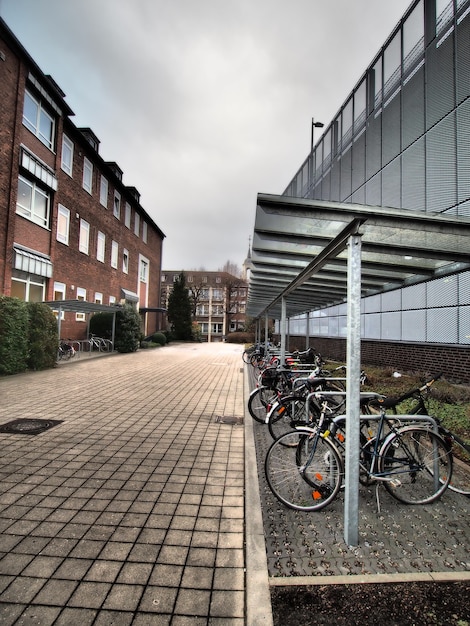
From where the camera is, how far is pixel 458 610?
1.95 meters

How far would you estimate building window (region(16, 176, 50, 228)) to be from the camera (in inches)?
560

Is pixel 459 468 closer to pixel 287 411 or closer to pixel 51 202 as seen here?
pixel 287 411

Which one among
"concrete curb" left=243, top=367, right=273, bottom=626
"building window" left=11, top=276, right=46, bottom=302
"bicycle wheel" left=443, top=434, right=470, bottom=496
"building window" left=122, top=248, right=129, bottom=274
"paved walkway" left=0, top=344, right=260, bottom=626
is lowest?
"paved walkway" left=0, top=344, right=260, bottom=626

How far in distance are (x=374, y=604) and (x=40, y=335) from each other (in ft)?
38.3

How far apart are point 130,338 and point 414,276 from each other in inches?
673

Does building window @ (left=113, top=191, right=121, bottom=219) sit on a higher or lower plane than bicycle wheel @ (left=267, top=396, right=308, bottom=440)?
higher

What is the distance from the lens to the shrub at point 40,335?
10.8 m

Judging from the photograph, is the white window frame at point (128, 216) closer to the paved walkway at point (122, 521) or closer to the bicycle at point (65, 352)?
the bicycle at point (65, 352)

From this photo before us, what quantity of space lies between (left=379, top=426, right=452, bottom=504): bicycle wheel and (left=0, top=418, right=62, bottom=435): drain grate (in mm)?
4669

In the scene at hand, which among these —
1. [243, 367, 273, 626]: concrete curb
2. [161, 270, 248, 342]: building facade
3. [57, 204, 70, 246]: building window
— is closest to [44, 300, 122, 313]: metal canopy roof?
[57, 204, 70, 246]: building window

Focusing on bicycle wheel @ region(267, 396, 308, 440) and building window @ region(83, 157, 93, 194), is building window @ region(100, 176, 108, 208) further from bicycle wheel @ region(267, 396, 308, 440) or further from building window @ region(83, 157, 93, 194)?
bicycle wheel @ region(267, 396, 308, 440)

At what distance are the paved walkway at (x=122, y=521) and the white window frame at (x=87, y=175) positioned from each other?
17493 millimetres

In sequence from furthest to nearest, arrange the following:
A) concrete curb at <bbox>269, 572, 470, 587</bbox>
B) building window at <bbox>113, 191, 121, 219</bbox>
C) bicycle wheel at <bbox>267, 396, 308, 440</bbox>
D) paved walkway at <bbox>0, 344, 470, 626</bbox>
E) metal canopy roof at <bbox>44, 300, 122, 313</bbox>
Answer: building window at <bbox>113, 191, 121, 219</bbox>, metal canopy roof at <bbox>44, 300, 122, 313</bbox>, bicycle wheel at <bbox>267, 396, 308, 440</bbox>, concrete curb at <bbox>269, 572, 470, 587</bbox>, paved walkway at <bbox>0, 344, 470, 626</bbox>

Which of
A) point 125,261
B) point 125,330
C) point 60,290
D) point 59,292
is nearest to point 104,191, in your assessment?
point 125,261
